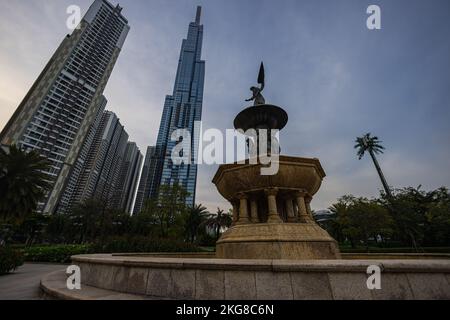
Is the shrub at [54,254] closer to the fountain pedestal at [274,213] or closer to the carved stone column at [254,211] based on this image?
the fountain pedestal at [274,213]

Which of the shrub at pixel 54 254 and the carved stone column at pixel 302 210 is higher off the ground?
the carved stone column at pixel 302 210

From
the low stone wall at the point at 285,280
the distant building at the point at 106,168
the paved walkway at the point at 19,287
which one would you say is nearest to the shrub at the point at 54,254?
the paved walkway at the point at 19,287

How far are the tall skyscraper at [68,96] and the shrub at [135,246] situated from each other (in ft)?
190

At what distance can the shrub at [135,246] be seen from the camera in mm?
12039

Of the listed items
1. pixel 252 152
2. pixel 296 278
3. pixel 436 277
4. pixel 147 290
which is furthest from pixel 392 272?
pixel 252 152

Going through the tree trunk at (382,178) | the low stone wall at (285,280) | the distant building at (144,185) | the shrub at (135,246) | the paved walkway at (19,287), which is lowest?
the paved walkway at (19,287)

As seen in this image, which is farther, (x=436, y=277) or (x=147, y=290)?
(x=147, y=290)

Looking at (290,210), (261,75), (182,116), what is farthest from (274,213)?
(182,116)

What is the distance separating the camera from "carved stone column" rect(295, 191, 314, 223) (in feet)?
22.8

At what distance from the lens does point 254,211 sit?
7402 mm

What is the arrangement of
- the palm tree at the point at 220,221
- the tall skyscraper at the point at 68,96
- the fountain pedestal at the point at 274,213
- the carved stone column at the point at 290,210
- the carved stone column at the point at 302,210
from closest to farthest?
the fountain pedestal at the point at 274,213
the carved stone column at the point at 302,210
the carved stone column at the point at 290,210
the palm tree at the point at 220,221
the tall skyscraper at the point at 68,96

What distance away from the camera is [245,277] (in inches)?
120
